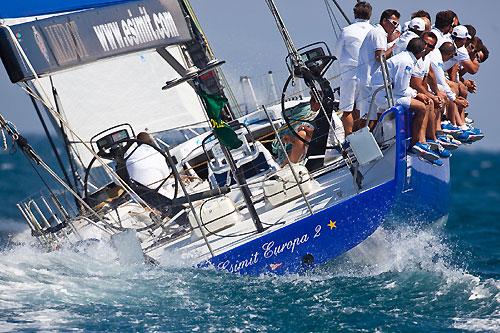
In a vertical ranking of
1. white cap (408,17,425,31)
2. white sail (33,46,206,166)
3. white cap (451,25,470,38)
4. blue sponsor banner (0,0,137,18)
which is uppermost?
blue sponsor banner (0,0,137,18)

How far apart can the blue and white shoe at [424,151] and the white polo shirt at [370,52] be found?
32.8 inches

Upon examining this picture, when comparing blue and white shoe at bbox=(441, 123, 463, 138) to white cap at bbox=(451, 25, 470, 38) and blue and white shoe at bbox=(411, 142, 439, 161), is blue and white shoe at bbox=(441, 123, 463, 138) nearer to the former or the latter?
blue and white shoe at bbox=(411, 142, 439, 161)

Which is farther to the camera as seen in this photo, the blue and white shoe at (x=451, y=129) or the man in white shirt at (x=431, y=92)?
the blue and white shoe at (x=451, y=129)

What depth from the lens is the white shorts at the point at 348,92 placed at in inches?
249

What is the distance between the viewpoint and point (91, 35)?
5809 millimetres

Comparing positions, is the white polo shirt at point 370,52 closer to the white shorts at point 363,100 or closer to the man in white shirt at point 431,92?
the white shorts at point 363,100

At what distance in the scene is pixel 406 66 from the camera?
5.90m

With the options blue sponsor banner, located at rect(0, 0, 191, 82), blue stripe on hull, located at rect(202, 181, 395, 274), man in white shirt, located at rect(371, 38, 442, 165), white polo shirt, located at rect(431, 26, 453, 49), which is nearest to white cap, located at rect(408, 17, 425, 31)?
man in white shirt, located at rect(371, 38, 442, 165)

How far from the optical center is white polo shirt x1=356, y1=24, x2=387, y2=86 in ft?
19.8

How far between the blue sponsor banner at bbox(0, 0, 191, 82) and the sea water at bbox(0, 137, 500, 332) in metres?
1.62

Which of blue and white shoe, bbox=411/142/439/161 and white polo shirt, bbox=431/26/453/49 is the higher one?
white polo shirt, bbox=431/26/453/49

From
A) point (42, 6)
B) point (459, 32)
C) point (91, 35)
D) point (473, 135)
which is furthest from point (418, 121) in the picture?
point (42, 6)

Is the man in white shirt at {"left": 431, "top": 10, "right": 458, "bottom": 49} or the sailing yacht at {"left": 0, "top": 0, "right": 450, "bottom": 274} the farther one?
the man in white shirt at {"left": 431, "top": 10, "right": 458, "bottom": 49}

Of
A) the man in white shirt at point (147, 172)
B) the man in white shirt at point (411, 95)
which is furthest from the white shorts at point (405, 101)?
the man in white shirt at point (147, 172)
